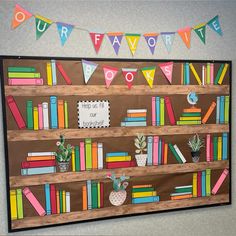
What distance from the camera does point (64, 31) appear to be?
7.09 feet

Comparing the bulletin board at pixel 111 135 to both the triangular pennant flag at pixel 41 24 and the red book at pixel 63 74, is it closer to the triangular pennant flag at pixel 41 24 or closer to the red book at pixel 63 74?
the red book at pixel 63 74

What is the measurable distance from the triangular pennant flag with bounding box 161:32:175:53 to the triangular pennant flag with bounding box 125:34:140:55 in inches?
8.6

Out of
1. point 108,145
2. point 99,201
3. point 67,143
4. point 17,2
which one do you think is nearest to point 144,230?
point 99,201

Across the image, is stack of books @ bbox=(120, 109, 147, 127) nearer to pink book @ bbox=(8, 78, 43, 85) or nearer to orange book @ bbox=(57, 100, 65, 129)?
orange book @ bbox=(57, 100, 65, 129)

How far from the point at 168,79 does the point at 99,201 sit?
1104mm

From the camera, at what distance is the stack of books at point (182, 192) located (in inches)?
95.7

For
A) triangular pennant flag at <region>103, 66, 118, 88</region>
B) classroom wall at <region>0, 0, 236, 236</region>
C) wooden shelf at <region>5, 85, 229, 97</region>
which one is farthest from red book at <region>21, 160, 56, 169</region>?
triangular pennant flag at <region>103, 66, 118, 88</region>

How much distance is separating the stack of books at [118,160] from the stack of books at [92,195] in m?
0.17

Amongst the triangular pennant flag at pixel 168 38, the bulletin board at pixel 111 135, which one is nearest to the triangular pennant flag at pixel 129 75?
the bulletin board at pixel 111 135

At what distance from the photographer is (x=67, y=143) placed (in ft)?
7.18

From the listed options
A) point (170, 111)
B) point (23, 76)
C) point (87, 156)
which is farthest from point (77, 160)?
point (170, 111)

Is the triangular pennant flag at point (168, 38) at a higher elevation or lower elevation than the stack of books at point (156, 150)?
higher

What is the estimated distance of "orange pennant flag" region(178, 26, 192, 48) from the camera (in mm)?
2400

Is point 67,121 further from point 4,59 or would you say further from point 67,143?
point 4,59
